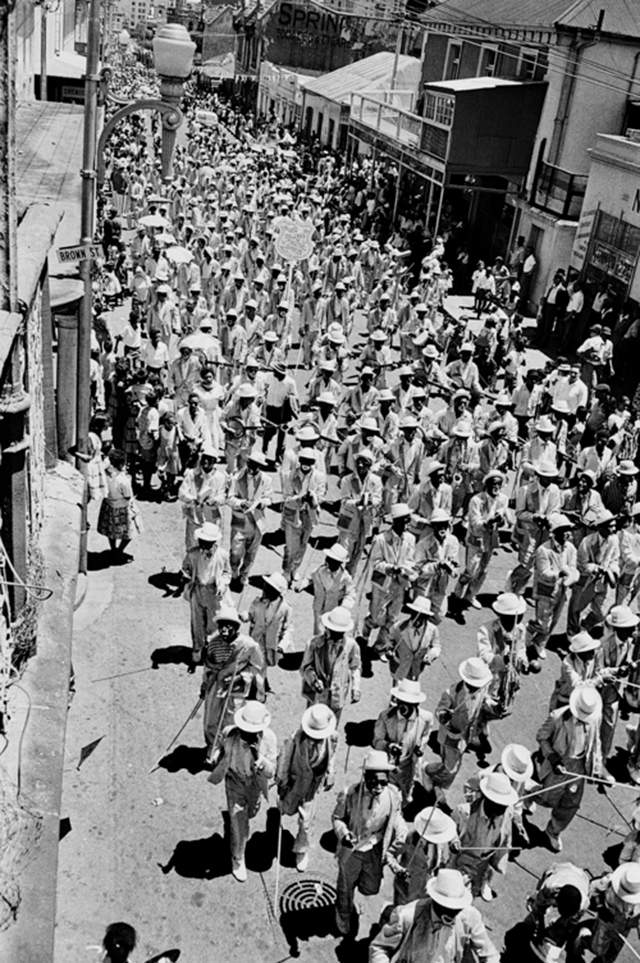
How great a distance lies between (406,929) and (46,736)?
234 cm

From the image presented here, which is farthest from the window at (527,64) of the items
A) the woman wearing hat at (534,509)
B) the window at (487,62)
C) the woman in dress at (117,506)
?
the woman in dress at (117,506)

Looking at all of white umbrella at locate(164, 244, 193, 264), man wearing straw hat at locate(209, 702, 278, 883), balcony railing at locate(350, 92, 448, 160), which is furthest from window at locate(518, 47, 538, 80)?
man wearing straw hat at locate(209, 702, 278, 883)

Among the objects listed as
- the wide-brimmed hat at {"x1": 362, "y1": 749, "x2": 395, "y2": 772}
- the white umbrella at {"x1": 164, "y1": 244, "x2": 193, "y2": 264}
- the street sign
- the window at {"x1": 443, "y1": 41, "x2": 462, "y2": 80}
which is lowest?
the white umbrella at {"x1": 164, "y1": 244, "x2": 193, "y2": 264}

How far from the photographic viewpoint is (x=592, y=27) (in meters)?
22.9

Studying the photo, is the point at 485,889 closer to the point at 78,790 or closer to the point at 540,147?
the point at 78,790

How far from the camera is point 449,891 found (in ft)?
17.2

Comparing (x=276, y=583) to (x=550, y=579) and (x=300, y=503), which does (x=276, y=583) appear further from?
(x=550, y=579)

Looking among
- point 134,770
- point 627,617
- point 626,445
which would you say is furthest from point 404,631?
point 626,445

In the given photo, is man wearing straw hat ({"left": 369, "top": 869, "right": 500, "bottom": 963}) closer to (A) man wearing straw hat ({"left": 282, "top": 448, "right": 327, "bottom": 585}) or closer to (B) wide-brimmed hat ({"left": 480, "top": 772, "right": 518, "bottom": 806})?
(B) wide-brimmed hat ({"left": 480, "top": 772, "right": 518, "bottom": 806})

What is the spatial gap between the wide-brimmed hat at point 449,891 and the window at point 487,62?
28279 mm

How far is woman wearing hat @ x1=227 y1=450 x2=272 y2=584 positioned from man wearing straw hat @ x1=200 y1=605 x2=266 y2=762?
A: 2.80 meters

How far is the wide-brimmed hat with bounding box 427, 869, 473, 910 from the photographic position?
523 centimetres

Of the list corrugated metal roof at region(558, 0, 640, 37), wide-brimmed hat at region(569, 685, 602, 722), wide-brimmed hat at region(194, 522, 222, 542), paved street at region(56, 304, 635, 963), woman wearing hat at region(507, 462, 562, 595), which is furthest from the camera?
corrugated metal roof at region(558, 0, 640, 37)

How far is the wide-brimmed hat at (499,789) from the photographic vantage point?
6277 mm
